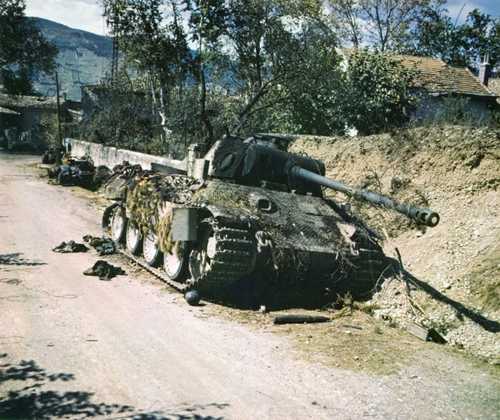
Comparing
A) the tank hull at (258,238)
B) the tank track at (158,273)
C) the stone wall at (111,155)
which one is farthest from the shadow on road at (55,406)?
the stone wall at (111,155)

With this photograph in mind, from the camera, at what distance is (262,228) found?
27.5 ft

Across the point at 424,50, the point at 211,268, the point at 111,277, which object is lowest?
the point at 111,277

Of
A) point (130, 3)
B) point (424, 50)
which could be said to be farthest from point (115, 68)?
point (424, 50)

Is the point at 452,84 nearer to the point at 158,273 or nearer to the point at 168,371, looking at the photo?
the point at 158,273

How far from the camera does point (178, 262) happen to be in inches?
360

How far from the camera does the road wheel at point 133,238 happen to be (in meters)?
10.9

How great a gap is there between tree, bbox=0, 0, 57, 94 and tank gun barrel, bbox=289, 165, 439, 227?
40454 mm

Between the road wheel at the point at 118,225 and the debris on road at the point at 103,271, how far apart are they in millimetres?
2223

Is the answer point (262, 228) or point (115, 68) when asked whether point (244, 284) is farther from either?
point (115, 68)

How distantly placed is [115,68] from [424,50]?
2398 centimetres

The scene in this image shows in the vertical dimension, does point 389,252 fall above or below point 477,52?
below

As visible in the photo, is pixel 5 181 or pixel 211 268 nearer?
pixel 211 268

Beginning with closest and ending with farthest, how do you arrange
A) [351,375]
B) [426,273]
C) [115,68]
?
1. [351,375]
2. [426,273]
3. [115,68]

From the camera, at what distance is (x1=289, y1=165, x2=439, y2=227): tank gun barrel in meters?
7.15
